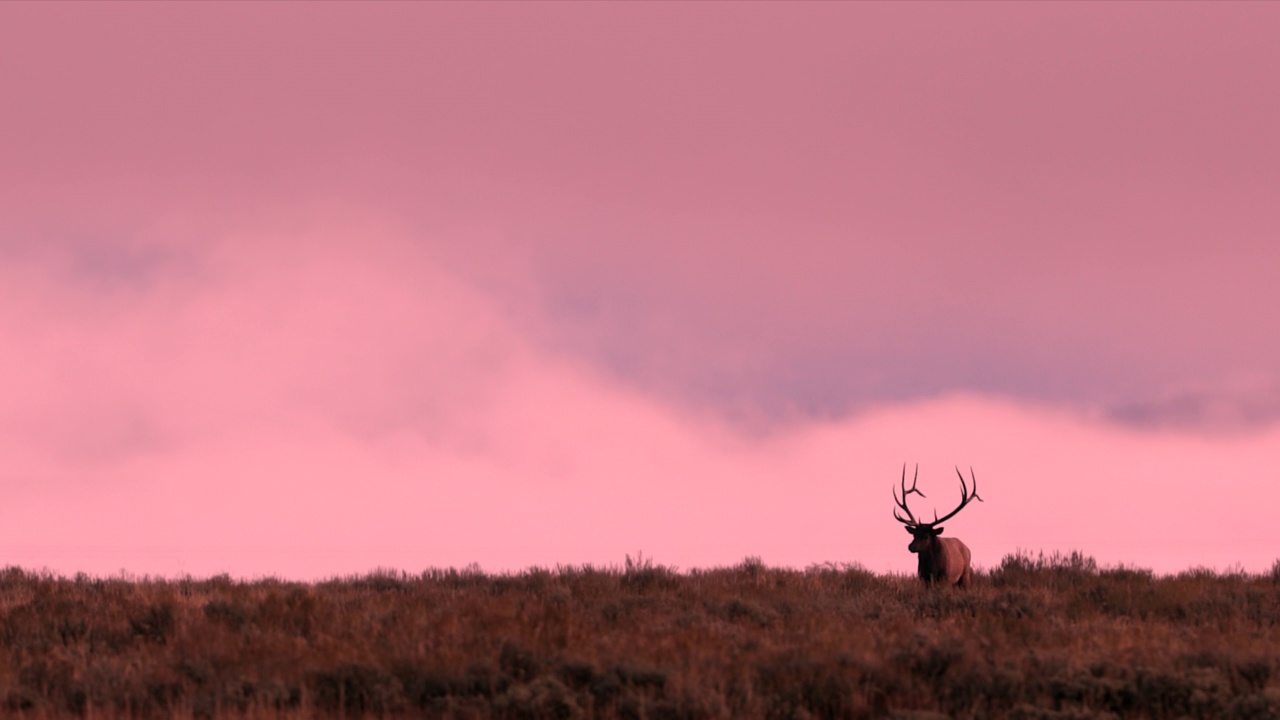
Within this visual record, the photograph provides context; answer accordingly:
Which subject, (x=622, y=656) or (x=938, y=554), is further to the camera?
(x=938, y=554)

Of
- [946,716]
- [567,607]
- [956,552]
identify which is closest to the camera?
[946,716]

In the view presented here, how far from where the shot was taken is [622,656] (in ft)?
33.8

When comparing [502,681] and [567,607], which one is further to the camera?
[567,607]

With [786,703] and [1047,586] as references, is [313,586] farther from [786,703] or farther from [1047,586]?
[1047,586]

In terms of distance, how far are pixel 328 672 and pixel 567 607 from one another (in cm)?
414

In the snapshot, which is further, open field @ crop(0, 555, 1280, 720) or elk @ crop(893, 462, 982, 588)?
elk @ crop(893, 462, 982, 588)

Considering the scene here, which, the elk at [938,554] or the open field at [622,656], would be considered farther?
the elk at [938,554]

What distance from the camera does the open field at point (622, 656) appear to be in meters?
9.47

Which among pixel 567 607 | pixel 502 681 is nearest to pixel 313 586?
pixel 567 607

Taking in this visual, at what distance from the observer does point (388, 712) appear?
9445mm

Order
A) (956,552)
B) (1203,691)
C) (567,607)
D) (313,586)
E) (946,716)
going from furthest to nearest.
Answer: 1. (956,552)
2. (313,586)
3. (567,607)
4. (1203,691)
5. (946,716)

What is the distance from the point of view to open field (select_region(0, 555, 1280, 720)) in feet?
31.1

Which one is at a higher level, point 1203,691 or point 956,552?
point 956,552

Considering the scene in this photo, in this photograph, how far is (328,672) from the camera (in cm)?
998
